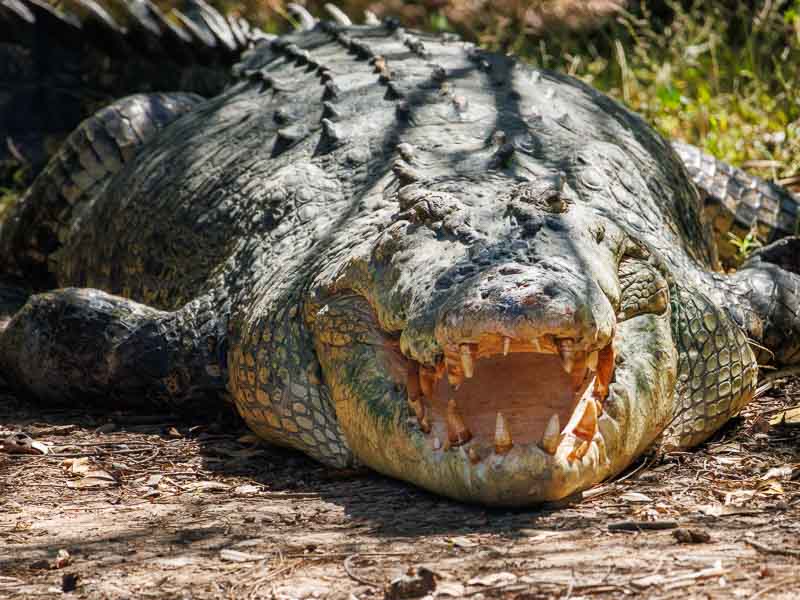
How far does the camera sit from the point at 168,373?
4.67 metres

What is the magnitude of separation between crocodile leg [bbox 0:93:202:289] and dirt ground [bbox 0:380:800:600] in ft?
8.80

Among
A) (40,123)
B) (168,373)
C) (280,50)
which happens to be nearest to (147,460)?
(168,373)

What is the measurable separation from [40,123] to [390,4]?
133 inches

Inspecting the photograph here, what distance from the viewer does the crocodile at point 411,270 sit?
3.30m

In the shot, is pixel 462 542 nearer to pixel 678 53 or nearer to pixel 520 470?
pixel 520 470

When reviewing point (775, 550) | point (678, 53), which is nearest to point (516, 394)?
point (775, 550)

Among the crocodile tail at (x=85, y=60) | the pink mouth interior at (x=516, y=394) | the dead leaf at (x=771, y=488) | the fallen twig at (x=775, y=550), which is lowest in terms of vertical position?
the dead leaf at (x=771, y=488)

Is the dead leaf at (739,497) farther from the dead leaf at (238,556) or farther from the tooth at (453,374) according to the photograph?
the dead leaf at (238,556)

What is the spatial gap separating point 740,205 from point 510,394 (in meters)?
3.44

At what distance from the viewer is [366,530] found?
3.21m

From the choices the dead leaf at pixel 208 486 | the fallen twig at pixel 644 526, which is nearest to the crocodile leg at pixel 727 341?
the fallen twig at pixel 644 526

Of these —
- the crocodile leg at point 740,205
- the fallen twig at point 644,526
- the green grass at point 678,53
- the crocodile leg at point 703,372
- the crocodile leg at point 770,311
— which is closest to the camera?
the fallen twig at point 644,526

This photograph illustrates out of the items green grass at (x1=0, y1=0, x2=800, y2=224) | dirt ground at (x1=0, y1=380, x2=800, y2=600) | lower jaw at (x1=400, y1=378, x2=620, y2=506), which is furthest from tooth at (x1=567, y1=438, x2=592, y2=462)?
green grass at (x1=0, y1=0, x2=800, y2=224)

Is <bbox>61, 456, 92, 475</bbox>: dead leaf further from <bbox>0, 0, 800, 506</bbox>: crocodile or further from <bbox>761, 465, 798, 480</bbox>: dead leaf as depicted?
<bbox>761, 465, 798, 480</bbox>: dead leaf
